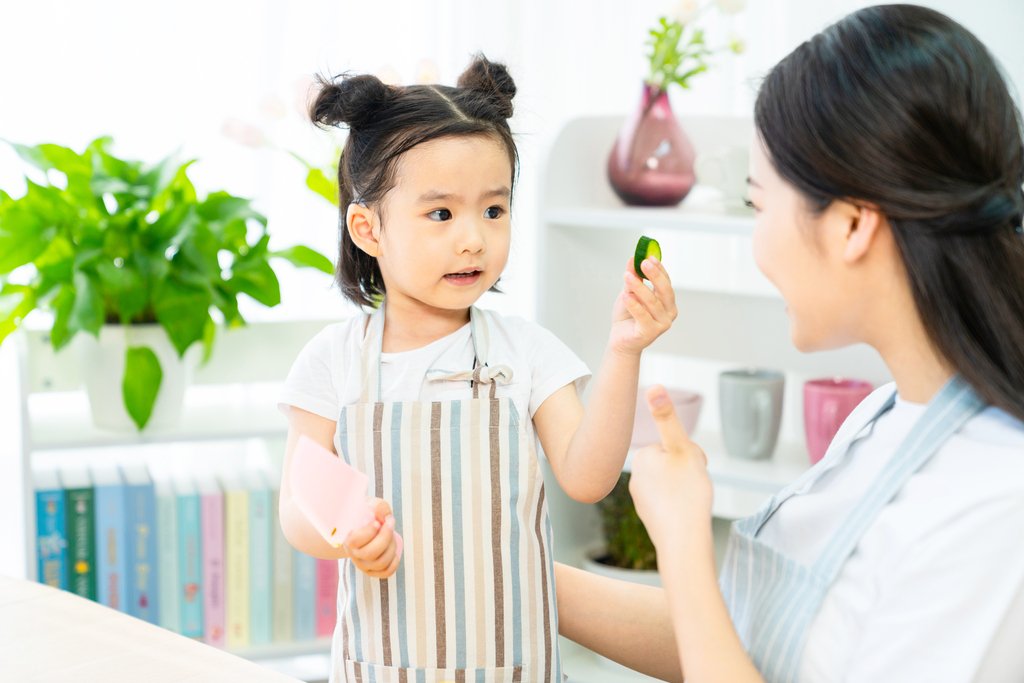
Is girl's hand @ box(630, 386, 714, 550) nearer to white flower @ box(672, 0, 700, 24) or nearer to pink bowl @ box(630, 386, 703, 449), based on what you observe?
pink bowl @ box(630, 386, 703, 449)

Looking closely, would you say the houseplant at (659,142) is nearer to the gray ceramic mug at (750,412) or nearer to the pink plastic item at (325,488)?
the gray ceramic mug at (750,412)

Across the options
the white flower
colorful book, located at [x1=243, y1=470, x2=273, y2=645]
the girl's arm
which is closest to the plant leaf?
colorful book, located at [x1=243, y1=470, x2=273, y2=645]

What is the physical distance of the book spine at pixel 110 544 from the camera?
1.90 m

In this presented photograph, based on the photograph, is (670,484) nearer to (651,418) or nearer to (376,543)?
(376,543)

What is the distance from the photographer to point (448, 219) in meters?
1.12

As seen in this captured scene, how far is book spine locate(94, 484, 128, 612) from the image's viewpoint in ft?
6.22

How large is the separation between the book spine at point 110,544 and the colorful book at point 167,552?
0.23 ft

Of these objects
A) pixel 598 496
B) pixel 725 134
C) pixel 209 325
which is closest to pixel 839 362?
pixel 725 134

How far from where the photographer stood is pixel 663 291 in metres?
0.98

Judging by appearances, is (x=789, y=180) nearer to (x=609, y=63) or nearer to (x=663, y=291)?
(x=663, y=291)

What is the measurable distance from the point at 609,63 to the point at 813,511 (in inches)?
80.9

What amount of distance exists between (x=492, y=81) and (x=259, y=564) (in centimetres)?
125

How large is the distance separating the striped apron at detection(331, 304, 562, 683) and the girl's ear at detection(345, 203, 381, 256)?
20 cm

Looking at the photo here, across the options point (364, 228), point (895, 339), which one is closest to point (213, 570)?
point (364, 228)
